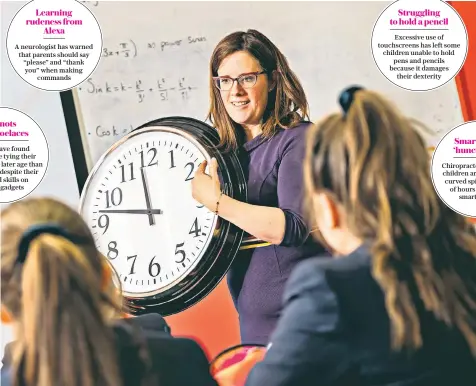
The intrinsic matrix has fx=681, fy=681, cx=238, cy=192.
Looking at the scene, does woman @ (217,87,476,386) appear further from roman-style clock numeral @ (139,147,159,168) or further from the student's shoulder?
roman-style clock numeral @ (139,147,159,168)

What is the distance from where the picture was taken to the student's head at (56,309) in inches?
51.2


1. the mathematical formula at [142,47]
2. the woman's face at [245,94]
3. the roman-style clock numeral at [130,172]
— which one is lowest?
the roman-style clock numeral at [130,172]

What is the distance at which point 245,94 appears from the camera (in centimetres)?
156

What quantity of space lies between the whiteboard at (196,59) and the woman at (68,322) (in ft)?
0.90

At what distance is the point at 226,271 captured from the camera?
1.51 metres

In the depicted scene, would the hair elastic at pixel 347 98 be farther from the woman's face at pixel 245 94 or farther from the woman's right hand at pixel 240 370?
the woman's right hand at pixel 240 370

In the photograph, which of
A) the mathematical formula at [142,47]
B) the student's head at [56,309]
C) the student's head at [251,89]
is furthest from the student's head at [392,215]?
the student's head at [56,309]

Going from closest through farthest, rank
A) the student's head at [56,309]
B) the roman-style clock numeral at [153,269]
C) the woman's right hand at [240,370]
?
the student's head at [56,309], the woman's right hand at [240,370], the roman-style clock numeral at [153,269]

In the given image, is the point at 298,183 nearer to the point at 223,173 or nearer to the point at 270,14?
the point at 223,173

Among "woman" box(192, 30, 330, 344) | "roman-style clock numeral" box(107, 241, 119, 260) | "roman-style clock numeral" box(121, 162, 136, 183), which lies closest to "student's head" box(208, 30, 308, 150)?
"woman" box(192, 30, 330, 344)

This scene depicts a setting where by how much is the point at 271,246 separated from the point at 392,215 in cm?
28

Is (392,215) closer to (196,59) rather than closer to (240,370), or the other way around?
(240,370)

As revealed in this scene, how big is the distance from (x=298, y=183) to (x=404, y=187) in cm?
22

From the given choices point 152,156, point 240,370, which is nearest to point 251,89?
point 152,156
